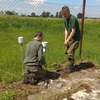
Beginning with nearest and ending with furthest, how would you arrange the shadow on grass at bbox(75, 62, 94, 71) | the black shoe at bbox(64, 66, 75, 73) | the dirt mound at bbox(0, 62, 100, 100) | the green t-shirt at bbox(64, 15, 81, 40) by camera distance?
the dirt mound at bbox(0, 62, 100, 100)
the green t-shirt at bbox(64, 15, 81, 40)
the black shoe at bbox(64, 66, 75, 73)
the shadow on grass at bbox(75, 62, 94, 71)

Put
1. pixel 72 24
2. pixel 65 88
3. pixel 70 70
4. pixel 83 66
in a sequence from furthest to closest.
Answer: pixel 83 66 → pixel 70 70 → pixel 72 24 → pixel 65 88

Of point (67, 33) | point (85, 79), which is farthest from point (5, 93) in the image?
point (67, 33)

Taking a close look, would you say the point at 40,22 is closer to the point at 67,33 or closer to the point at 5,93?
the point at 67,33

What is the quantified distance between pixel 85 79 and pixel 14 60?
2764 millimetres

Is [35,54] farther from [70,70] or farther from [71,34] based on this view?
[70,70]

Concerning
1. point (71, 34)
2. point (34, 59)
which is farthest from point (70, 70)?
point (34, 59)

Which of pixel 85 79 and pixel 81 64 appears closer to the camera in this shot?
pixel 85 79

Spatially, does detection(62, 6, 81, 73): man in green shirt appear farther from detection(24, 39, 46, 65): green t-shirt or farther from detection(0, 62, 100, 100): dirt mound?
detection(24, 39, 46, 65): green t-shirt

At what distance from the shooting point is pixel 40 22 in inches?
788

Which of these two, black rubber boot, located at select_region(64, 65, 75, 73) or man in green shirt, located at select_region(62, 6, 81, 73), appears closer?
man in green shirt, located at select_region(62, 6, 81, 73)

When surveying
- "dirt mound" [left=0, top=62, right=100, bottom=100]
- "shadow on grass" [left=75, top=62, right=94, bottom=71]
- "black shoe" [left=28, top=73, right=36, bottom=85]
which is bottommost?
"dirt mound" [left=0, top=62, right=100, bottom=100]

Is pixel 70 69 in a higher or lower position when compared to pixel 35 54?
lower

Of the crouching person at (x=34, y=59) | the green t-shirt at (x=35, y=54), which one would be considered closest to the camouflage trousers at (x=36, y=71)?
the crouching person at (x=34, y=59)

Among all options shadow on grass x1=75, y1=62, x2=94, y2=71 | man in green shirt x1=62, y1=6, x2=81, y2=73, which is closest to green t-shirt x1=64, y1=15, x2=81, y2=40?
man in green shirt x1=62, y1=6, x2=81, y2=73
